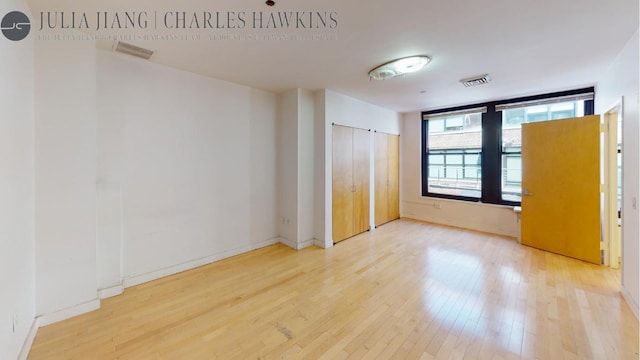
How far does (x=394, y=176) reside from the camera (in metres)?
5.68

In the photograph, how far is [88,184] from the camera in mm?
2268

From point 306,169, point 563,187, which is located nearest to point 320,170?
point 306,169

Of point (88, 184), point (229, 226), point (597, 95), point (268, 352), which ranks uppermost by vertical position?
point (597, 95)

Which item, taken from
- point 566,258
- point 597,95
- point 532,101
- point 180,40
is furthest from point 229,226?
point 597,95

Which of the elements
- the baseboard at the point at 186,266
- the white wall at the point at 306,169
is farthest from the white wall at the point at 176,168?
the white wall at the point at 306,169

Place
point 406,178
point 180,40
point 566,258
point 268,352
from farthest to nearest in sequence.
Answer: point 406,178, point 566,258, point 180,40, point 268,352

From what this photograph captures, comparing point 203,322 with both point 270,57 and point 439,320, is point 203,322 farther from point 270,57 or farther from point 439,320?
point 270,57

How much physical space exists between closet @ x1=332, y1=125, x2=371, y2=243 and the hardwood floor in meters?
0.92

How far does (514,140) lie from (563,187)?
1181 mm

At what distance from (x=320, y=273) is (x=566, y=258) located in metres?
3.46

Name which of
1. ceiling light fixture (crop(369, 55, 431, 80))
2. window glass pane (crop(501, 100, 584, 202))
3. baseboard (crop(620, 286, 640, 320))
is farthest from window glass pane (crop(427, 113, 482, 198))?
ceiling light fixture (crop(369, 55, 431, 80))

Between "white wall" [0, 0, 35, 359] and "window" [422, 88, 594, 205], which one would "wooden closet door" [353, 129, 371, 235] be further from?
"white wall" [0, 0, 35, 359]

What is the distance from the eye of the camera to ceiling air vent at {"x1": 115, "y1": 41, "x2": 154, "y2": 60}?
2.47m

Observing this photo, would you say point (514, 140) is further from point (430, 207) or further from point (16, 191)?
point (16, 191)
